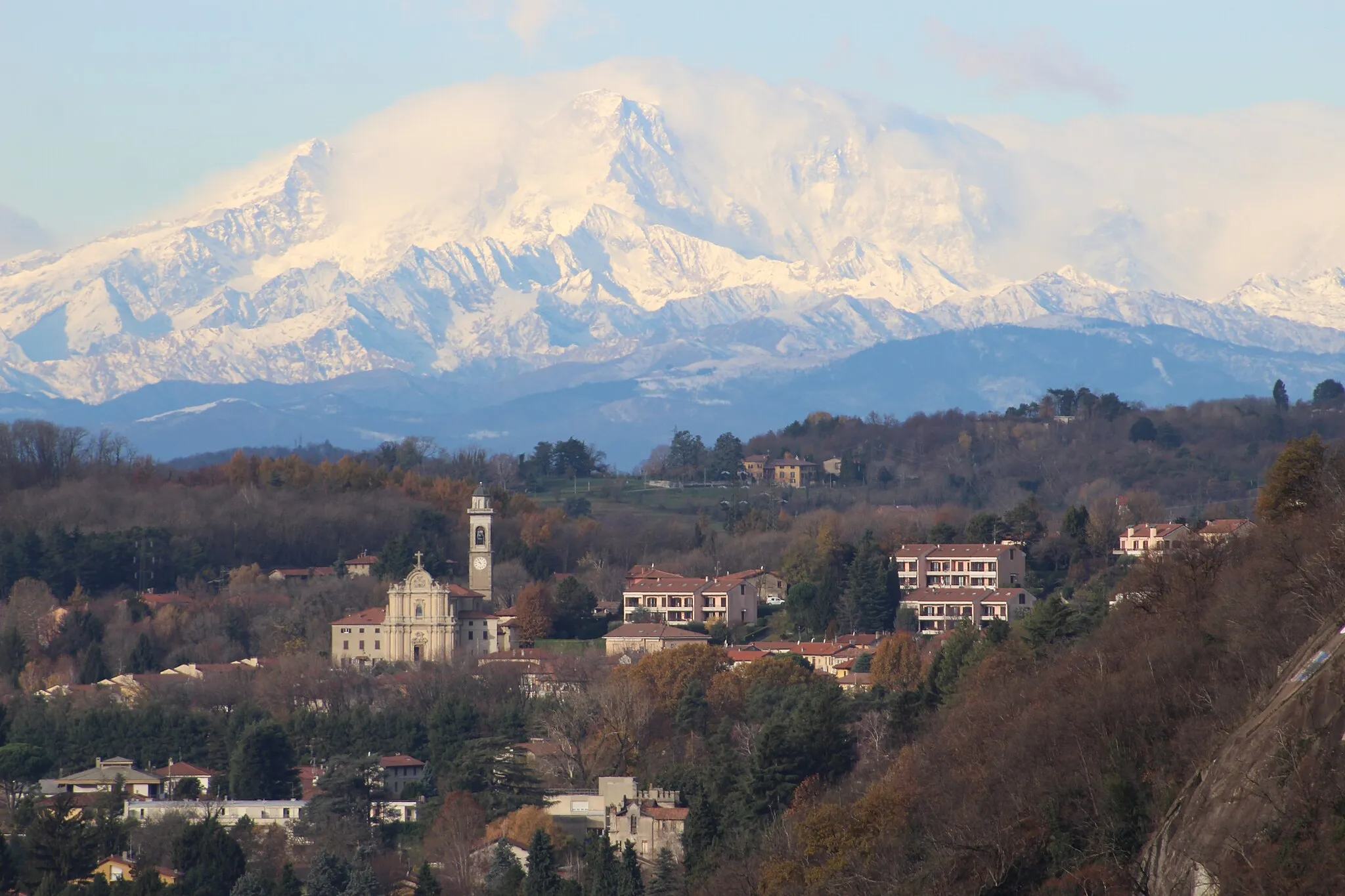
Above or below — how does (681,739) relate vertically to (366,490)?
below

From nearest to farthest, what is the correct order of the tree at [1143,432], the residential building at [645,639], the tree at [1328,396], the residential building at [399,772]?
1. the residential building at [399,772]
2. the residential building at [645,639]
3. the tree at [1143,432]
4. the tree at [1328,396]

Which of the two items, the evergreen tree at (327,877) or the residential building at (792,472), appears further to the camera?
the residential building at (792,472)

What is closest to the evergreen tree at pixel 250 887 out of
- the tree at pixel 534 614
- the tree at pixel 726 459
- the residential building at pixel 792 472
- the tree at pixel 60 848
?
the tree at pixel 60 848

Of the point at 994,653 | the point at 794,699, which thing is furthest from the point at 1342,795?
the point at 794,699

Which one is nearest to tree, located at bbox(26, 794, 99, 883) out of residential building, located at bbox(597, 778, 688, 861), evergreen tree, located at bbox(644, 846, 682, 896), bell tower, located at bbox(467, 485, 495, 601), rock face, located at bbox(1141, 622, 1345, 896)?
residential building, located at bbox(597, 778, 688, 861)

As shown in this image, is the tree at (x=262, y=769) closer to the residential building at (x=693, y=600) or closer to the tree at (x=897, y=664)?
the tree at (x=897, y=664)

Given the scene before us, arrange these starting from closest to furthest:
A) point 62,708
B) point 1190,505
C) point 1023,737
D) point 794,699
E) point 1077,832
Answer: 1. point 1077,832
2. point 1023,737
3. point 794,699
4. point 62,708
5. point 1190,505

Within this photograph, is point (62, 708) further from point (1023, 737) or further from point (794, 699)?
point (1023, 737)
